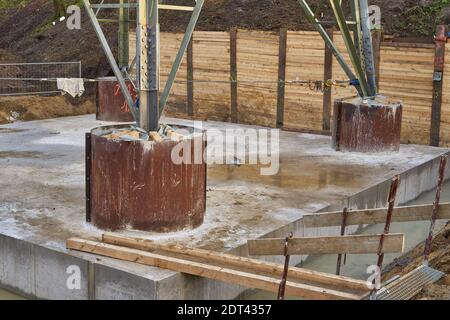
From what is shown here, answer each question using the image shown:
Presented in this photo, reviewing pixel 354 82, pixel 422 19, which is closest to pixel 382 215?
pixel 354 82

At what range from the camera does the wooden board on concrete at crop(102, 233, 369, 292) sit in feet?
23.7

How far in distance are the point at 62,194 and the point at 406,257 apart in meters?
5.53

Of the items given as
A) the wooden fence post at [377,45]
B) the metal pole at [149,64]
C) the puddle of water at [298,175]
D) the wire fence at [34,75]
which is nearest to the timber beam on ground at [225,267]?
the metal pole at [149,64]

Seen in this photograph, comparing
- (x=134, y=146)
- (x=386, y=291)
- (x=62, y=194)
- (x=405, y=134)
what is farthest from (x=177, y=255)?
(x=405, y=134)

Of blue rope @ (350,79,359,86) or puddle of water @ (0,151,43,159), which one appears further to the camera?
A: blue rope @ (350,79,359,86)

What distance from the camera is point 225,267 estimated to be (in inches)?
309

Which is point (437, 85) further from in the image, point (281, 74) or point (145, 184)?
point (145, 184)

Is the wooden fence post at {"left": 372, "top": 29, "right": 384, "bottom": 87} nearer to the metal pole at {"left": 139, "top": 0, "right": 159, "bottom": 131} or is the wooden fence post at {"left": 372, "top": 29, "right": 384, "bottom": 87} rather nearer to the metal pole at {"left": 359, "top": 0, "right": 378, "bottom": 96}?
the metal pole at {"left": 359, "top": 0, "right": 378, "bottom": 96}

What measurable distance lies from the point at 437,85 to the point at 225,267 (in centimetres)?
1057

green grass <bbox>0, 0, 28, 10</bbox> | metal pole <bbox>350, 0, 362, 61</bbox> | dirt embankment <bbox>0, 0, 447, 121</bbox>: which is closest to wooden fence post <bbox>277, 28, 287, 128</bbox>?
dirt embankment <bbox>0, 0, 447, 121</bbox>

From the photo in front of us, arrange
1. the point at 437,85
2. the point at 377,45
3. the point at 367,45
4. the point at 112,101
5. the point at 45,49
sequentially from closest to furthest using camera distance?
1. the point at 367,45
2. the point at 437,85
3. the point at 377,45
4. the point at 112,101
5. the point at 45,49

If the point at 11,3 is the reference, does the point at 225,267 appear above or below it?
below

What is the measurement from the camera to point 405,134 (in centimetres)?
1725

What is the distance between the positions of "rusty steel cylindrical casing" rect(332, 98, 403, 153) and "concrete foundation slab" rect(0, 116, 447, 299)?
259 mm
